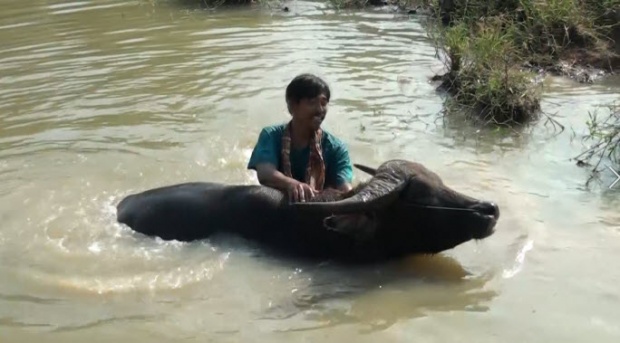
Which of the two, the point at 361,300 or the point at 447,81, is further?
the point at 447,81

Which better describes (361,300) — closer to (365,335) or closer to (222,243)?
(365,335)

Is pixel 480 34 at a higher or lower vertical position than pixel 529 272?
higher

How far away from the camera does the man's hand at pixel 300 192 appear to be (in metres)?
4.13

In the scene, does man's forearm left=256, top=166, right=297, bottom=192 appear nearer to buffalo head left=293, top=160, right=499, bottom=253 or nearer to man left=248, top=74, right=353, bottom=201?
man left=248, top=74, right=353, bottom=201

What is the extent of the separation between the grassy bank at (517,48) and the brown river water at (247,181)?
279mm

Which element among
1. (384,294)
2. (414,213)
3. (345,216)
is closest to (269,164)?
(345,216)

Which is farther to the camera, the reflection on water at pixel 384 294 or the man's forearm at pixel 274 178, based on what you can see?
the man's forearm at pixel 274 178

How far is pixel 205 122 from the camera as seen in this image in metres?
6.68

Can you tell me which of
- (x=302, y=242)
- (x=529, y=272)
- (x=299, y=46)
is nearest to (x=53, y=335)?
(x=302, y=242)

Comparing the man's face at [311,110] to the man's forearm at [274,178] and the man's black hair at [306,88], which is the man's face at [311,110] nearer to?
the man's black hair at [306,88]

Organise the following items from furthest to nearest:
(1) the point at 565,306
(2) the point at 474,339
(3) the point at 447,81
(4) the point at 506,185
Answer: (3) the point at 447,81, (4) the point at 506,185, (1) the point at 565,306, (2) the point at 474,339

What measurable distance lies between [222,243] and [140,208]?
0.58 meters

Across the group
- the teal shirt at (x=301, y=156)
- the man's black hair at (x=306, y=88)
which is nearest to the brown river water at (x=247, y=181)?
the teal shirt at (x=301, y=156)

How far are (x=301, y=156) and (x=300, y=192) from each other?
0.36 m
